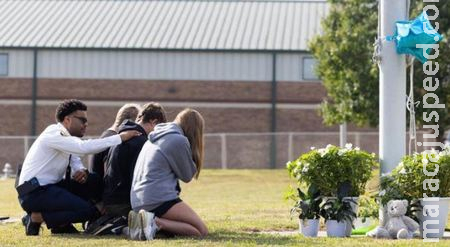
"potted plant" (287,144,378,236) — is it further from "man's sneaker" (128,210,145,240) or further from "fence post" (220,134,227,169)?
"fence post" (220,134,227,169)

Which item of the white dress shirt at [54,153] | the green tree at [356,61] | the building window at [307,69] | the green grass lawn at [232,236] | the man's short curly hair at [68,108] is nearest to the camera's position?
the green grass lawn at [232,236]

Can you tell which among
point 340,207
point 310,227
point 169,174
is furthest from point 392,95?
point 169,174

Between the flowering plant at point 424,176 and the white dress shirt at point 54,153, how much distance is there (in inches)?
129

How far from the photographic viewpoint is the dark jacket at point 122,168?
34.7 feet

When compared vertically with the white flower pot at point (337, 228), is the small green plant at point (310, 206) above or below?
above

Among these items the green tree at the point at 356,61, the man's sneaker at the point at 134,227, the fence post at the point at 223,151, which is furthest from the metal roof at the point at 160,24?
the man's sneaker at the point at 134,227

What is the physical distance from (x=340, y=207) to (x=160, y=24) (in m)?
37.7

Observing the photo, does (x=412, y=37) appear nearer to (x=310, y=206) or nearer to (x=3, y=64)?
(x=310, y=206)

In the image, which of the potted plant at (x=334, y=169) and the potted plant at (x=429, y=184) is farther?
the potted plant at (x=334, y=169)

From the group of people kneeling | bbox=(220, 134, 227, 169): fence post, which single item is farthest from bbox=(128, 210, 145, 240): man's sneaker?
bbox=(220, 134, 227, 169): fence post

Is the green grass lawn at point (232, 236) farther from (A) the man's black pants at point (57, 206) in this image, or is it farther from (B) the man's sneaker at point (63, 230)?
(A) the man's black pants at point (57, 206)

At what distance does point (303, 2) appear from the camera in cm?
5069

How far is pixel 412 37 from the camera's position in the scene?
10.5 metres

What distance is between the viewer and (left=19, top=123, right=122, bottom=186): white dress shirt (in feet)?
34.3
